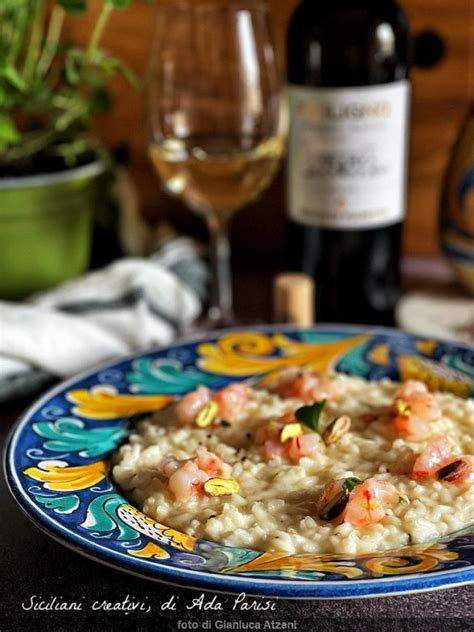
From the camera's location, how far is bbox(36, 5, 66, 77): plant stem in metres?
1.43

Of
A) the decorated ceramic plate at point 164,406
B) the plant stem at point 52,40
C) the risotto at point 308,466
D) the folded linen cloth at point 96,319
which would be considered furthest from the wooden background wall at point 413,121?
the risotto at point 308,466

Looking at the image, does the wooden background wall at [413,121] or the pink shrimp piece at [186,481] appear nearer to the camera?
the pink shrimp piece at [186,481]

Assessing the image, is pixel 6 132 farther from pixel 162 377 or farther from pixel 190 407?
pixel 190 407

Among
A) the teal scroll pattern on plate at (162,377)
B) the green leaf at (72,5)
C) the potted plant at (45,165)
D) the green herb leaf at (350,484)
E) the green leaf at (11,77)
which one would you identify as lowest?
the teal scroll pattern on plate at (162,377)

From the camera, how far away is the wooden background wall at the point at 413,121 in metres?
1.52

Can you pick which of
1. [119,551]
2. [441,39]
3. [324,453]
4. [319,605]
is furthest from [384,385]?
[441,39]

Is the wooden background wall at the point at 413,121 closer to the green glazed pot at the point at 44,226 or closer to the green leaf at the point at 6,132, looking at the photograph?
the green glazed pot at the point at 44,226

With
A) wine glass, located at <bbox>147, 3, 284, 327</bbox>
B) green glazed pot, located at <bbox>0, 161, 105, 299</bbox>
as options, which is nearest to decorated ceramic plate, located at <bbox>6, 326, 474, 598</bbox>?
wine glass, located at <bbox>147, 3, 284, 327</bbox>

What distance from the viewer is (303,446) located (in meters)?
0.85

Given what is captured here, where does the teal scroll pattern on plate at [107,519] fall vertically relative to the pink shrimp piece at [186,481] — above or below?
below

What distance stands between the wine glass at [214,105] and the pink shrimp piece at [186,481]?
56 centimetres

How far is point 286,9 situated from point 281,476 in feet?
3.18

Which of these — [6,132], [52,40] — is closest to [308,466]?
[6,132]

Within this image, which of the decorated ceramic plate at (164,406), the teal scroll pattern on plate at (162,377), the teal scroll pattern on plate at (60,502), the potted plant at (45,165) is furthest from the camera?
the potted plant at (45,165)
